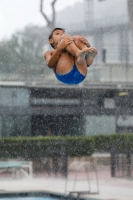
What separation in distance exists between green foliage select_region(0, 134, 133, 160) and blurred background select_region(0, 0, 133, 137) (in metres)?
0.05

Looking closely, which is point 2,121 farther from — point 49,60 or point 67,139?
point 49,60

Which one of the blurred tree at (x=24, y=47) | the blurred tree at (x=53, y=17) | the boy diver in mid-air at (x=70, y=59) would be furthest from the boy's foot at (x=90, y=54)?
the blurred tree at (x=24, y=47)

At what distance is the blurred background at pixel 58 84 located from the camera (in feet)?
10.5

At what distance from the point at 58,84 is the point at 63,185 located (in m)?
0.56

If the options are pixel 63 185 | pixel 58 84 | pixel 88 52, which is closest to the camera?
pixel 88 52

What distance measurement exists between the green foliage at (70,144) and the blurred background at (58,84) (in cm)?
5

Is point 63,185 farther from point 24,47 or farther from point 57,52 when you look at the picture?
point 57,52

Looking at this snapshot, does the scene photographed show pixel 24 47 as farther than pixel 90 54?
Yes

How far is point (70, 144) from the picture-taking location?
3250mm

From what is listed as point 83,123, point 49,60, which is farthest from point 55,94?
point 49,60

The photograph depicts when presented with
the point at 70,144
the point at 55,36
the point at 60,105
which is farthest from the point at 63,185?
the point at 55,36

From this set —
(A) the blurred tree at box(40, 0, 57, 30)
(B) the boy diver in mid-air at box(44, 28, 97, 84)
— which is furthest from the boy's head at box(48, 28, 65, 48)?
(A) the blurred tree at box(40, 0, 57, 30)

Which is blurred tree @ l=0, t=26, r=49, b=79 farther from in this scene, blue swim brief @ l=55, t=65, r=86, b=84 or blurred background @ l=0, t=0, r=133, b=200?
blue swim brief @ l=55, t=65, r=86, b=84

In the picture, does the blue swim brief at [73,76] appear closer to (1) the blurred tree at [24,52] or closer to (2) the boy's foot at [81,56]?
(2) the boy's foot at [81,56]
